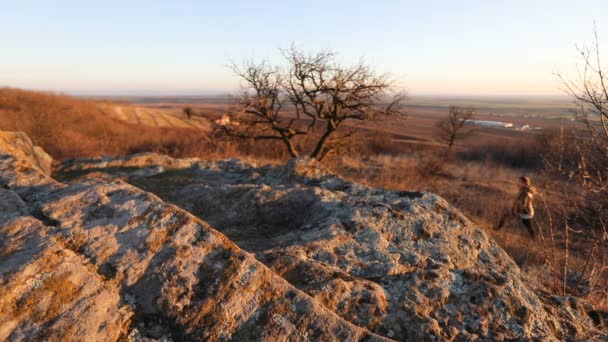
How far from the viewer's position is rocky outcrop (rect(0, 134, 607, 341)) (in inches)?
72.8

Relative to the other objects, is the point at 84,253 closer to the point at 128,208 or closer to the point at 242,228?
the point at 128,208

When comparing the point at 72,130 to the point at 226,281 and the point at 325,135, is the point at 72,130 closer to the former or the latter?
the point at 325,135

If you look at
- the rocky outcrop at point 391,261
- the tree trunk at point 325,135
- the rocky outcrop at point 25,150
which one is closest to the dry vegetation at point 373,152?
the tree trunk at point 325,135

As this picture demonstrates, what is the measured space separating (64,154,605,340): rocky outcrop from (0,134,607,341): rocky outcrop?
0.04 feet

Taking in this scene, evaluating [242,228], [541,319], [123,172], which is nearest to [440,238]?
[541,319]

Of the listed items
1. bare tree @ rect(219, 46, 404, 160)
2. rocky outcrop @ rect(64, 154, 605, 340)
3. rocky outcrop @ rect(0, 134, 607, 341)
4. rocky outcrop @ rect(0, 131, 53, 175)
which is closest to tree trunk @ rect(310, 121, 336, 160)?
bare tree @ rect(219, 46, 404, 160)

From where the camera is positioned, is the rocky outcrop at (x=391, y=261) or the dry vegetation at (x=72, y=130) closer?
the rocky outcrop at (x=391, y=261)

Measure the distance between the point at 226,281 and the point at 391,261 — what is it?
4.83ft

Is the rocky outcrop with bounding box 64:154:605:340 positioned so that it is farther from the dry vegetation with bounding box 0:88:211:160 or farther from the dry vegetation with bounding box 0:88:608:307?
the dry vegetation with bounding box 0:88:211:160

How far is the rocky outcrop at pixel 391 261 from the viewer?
227 centimetres

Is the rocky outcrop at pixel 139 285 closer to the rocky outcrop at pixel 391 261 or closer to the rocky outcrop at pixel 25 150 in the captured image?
the rocky outcrop at pixel 391 261

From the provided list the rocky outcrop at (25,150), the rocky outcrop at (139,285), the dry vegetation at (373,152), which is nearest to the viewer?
the rocky outcrop at (139,285)

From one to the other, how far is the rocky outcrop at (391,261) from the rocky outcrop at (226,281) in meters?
0.01

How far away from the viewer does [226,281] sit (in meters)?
2.08
